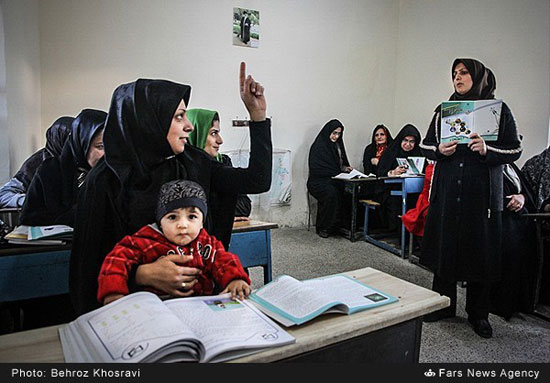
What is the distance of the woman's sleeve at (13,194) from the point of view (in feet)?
7.92

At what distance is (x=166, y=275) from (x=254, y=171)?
0.46 m

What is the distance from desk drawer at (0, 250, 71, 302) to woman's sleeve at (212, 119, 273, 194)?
76 centimetres

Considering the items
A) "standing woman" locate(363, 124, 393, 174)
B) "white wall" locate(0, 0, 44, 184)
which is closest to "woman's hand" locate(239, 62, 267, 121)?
"white wall" locate(0, 0, 44, 184)

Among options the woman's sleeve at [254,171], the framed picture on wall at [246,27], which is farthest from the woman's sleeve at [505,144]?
the framed picture on wall at [246,27]

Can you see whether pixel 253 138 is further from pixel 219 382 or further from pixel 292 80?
pixel 292 80

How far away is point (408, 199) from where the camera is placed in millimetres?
4395

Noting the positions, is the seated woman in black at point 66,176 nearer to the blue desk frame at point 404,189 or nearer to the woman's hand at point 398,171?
the blue desk frame at point 404,189

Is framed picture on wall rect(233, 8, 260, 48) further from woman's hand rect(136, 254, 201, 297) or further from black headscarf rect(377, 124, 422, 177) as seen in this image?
woman's hand rect(136, 254, 201, 297)

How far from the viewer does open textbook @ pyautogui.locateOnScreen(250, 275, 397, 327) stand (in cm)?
92

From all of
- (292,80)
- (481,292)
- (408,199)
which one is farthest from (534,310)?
(292,80)

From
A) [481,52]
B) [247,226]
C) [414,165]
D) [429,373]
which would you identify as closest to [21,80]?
[247,226]

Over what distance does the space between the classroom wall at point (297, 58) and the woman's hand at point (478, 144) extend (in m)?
2.40

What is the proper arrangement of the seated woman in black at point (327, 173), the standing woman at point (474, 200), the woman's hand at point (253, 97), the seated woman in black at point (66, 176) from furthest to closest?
1. the seated woman in black at point (327, 173)
2. the standing woman at point (474, 200)
3. the seated woman in black at point (66, 176)
4. the woman's hand at point (253, 97)

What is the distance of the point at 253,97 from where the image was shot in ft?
4.36
